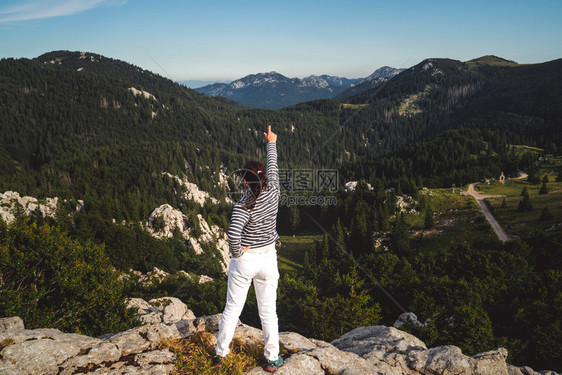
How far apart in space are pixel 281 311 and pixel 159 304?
47.0 feet

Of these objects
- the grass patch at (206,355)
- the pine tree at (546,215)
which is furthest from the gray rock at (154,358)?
the pine tree at (546,215)

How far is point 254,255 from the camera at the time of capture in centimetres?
728

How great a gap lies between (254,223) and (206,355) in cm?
419

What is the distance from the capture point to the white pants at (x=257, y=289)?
7.27 metres

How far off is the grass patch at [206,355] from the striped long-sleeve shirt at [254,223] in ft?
9.79

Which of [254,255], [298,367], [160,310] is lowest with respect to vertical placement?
[160,310]

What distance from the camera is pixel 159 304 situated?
1315 inches

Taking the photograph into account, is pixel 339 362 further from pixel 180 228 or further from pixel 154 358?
pixel 180 228

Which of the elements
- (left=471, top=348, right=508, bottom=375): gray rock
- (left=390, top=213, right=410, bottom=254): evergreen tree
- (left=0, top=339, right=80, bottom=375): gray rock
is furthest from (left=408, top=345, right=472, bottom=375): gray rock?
(left=390, top=213, right=410, bottom=254): evergreen tree

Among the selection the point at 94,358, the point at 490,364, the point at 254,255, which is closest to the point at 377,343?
the point at 490,364

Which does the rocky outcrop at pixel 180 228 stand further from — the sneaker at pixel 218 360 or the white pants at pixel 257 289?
the white pants at pixel 257 289

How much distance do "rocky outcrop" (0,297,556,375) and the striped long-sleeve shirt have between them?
3561 mm

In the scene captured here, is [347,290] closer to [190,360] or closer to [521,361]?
[521,361]

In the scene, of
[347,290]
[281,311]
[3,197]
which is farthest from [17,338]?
[3,197]
